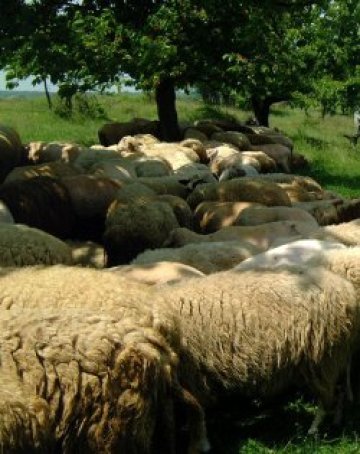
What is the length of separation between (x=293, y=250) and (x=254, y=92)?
11293 millimetres

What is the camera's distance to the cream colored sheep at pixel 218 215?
9.74m

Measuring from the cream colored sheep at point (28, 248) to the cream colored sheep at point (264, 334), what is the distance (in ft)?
7.00

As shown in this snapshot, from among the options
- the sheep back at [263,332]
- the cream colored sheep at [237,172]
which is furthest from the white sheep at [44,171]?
the sheep back at [263,332]

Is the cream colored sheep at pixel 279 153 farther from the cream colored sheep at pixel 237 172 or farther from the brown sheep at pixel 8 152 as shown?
the brown sheep at pixel 8 152

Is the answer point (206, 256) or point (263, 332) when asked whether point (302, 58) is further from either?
point (263, 332)

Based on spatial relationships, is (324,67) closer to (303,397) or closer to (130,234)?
(130,234)

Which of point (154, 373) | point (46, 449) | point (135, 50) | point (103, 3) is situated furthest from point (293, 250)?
point (103, 3)

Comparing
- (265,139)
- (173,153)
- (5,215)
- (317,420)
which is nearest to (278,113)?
(265,139)

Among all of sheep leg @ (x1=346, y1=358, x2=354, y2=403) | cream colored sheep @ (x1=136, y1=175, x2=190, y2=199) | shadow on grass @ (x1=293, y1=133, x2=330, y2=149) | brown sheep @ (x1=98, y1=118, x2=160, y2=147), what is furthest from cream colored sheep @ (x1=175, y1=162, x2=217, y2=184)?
shadow on grass @ (x1=293, y1=133, x2=330, y2=149)

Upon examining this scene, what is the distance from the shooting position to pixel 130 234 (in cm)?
895

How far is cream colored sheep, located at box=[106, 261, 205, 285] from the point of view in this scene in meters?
6.33

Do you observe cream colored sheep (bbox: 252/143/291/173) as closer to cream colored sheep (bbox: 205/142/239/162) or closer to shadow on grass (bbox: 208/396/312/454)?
cream colored sheep (bbox: 205/142/239/162)

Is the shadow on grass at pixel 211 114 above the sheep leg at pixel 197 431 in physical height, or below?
below

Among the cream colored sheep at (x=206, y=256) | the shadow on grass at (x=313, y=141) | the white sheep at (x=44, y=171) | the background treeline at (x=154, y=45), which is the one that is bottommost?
the shadow on grass at (x=313, y=141)
